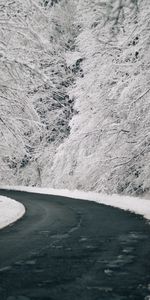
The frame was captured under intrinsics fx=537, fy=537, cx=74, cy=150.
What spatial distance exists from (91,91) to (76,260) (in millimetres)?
20471

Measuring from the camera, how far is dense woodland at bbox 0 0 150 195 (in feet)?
55.8

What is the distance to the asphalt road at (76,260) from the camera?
7312mm

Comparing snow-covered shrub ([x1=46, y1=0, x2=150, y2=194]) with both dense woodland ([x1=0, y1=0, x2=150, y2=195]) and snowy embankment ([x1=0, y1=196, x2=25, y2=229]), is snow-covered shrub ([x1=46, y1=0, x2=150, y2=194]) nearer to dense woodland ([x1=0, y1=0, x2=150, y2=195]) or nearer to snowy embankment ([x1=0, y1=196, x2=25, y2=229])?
dense woodland ([x1=0, y1=0, x2=150, y2=195])

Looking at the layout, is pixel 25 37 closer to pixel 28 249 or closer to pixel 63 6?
pixel 28 249

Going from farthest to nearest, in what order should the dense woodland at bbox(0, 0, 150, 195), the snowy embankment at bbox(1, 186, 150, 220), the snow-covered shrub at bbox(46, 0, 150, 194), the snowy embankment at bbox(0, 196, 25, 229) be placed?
the snow-covered shrub at bbox(46, 0, 150, 194)
the snowy embankment at bbox(1, 186, 150, 220)
the dense woodland at bbox(0, 0, 150, 195)
the snowy embankment at bbox(0, 196, 25, 229)

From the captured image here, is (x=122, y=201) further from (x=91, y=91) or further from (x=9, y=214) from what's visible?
(x=91, y=91)

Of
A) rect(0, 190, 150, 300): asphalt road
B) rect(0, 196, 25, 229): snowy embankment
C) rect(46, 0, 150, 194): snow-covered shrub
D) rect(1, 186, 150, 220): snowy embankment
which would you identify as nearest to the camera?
rect(0, 190, 150, 300): asphalt road

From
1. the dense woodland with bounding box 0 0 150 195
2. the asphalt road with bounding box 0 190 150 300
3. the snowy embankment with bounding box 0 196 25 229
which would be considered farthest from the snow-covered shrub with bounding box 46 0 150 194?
the asphalt road with bounding box 0 190 150 300

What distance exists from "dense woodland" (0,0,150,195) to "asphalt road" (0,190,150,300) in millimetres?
4187

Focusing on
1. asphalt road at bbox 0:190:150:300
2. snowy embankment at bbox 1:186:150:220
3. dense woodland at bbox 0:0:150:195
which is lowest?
asphalt road at bbox 0:190:150:300

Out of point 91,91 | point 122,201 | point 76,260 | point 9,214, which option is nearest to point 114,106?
Result: point 91,91

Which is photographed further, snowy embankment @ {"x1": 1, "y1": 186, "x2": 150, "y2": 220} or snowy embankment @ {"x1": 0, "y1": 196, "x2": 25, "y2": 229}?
snowy embankment @ {"x1": 1, "y1": 186, "x2": 150, "y2": 220}

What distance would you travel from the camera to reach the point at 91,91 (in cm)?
2936

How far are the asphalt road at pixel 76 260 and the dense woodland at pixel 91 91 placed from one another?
419 centimetres
